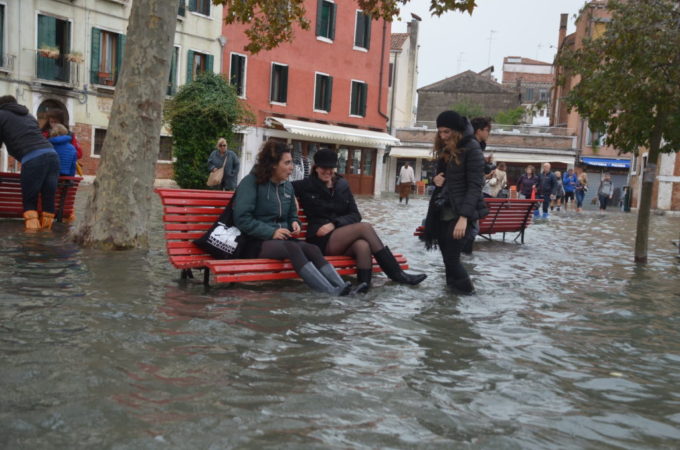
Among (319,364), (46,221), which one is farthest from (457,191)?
(46,221)

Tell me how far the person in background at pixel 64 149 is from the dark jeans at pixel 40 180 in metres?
1.34

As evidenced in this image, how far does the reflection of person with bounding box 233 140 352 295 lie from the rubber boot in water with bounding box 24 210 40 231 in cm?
436

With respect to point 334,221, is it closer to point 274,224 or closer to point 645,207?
point 274,224

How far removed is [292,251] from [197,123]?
620 inches

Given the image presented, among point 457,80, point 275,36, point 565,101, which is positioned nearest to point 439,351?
point 565,101

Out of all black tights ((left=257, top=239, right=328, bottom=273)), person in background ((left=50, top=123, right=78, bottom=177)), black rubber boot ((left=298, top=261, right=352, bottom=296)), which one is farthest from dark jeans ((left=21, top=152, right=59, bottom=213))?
black rubber boot ((left=298, top=261, right=352, bottom=296))

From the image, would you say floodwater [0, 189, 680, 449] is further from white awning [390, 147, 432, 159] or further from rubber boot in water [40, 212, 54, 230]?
white awning [390, 147, 432, 159]

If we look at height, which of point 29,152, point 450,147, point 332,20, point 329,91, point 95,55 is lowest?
point 29,152

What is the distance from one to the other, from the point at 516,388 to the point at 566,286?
432cm

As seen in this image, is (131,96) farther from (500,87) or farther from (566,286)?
(500,87)

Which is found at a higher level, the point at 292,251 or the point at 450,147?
the point at 450,147

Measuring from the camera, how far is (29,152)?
9586 mm

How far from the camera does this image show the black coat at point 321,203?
724cm

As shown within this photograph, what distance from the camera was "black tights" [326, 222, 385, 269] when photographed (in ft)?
23.3
